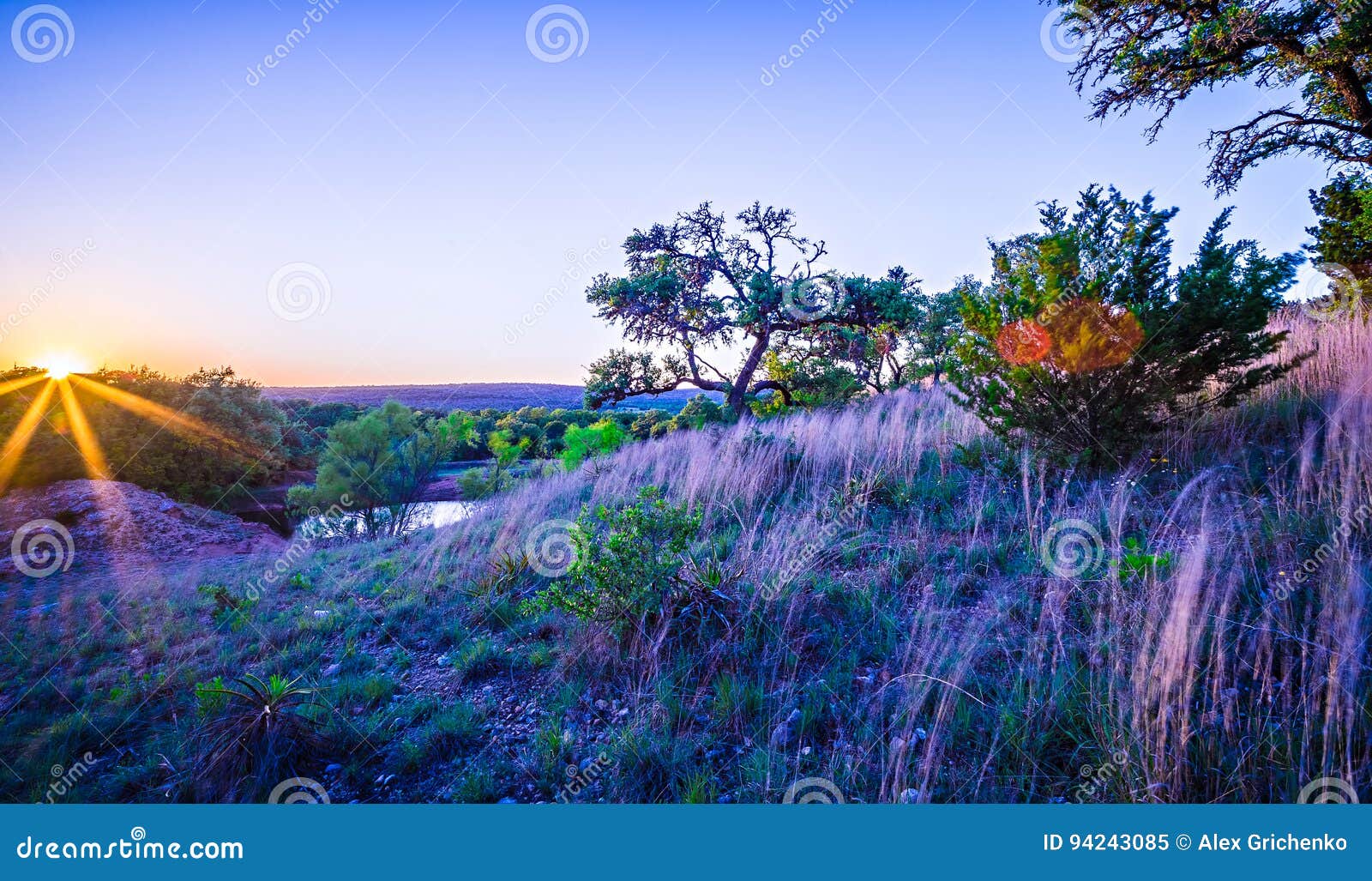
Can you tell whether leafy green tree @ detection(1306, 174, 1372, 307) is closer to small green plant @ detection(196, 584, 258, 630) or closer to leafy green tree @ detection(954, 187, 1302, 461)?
leafy green tree @ detection(954, 187, 1302, 461)

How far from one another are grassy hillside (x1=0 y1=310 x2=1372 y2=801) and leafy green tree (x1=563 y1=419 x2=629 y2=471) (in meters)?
6.62

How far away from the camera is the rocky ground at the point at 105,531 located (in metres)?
8.29

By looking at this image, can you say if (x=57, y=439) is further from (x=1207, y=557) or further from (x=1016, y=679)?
(x=1207, y=557)

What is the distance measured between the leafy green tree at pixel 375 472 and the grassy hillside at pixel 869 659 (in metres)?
7.02

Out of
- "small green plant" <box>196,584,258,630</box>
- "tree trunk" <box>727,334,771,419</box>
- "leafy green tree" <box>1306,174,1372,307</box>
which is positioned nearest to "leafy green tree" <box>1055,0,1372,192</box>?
"leafy green tree" <box>1306,174,1372,307</box>

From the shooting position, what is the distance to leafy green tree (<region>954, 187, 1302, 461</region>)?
4.47 meters

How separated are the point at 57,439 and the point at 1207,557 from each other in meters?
21.3

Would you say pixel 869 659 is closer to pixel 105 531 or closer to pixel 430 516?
pixel 430 516

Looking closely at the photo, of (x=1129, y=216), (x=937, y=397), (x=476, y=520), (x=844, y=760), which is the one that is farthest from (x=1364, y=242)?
(x=476, y=520)

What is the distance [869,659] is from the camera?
121 inches

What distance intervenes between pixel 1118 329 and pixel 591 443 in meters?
11.3

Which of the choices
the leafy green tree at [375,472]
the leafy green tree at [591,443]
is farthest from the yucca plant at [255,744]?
the leafy green tree at [375,472]

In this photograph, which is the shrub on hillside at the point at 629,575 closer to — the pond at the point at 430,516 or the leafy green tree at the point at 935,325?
the pond at the point at 430,516

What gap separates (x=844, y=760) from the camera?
93.7 inches
